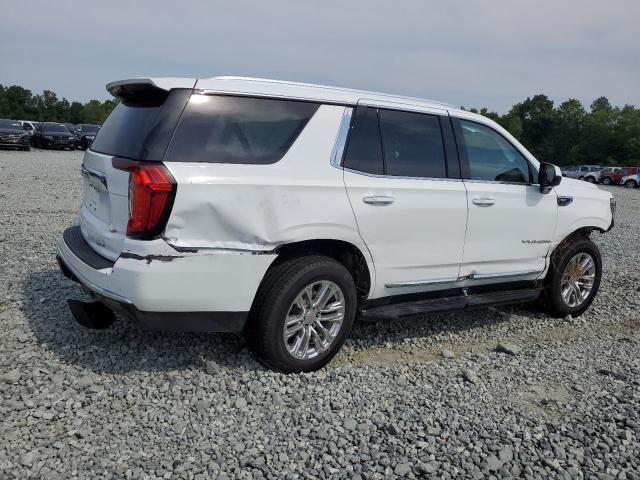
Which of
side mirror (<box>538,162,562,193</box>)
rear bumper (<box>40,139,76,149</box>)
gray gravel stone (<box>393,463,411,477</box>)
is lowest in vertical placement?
rear bumper (<box>40,139,76,149</box>)

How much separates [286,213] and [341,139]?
28.3 inches

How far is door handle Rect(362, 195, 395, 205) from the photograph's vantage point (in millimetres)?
3779

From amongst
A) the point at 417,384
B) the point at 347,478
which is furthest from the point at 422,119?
the point at 347,478

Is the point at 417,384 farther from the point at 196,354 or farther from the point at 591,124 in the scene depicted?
the point at 591,124

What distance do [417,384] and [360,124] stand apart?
6.06 ft

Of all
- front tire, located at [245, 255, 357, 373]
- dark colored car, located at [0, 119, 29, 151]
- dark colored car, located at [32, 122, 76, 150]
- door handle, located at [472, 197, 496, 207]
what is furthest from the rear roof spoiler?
dark colored car, located at [32, 122, 76, 150]

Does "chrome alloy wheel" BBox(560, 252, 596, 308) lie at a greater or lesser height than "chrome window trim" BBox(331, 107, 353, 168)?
lesser

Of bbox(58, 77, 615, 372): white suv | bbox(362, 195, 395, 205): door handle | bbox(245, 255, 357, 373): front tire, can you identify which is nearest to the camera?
bbox(58, 77, 615, 372): white suv

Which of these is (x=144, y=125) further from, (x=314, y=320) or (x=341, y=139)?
(x=314, y=320)

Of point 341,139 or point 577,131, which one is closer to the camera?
point 341,139

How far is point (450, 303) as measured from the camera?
4.43 meters

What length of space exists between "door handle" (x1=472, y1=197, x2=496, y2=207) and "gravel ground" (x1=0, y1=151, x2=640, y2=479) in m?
1.19

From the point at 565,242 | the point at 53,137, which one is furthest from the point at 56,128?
the point at 565,242

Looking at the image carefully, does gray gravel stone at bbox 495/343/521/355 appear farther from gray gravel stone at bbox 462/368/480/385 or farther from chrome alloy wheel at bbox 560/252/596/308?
chrome alloy wheel at bbox 560/252/596/308
